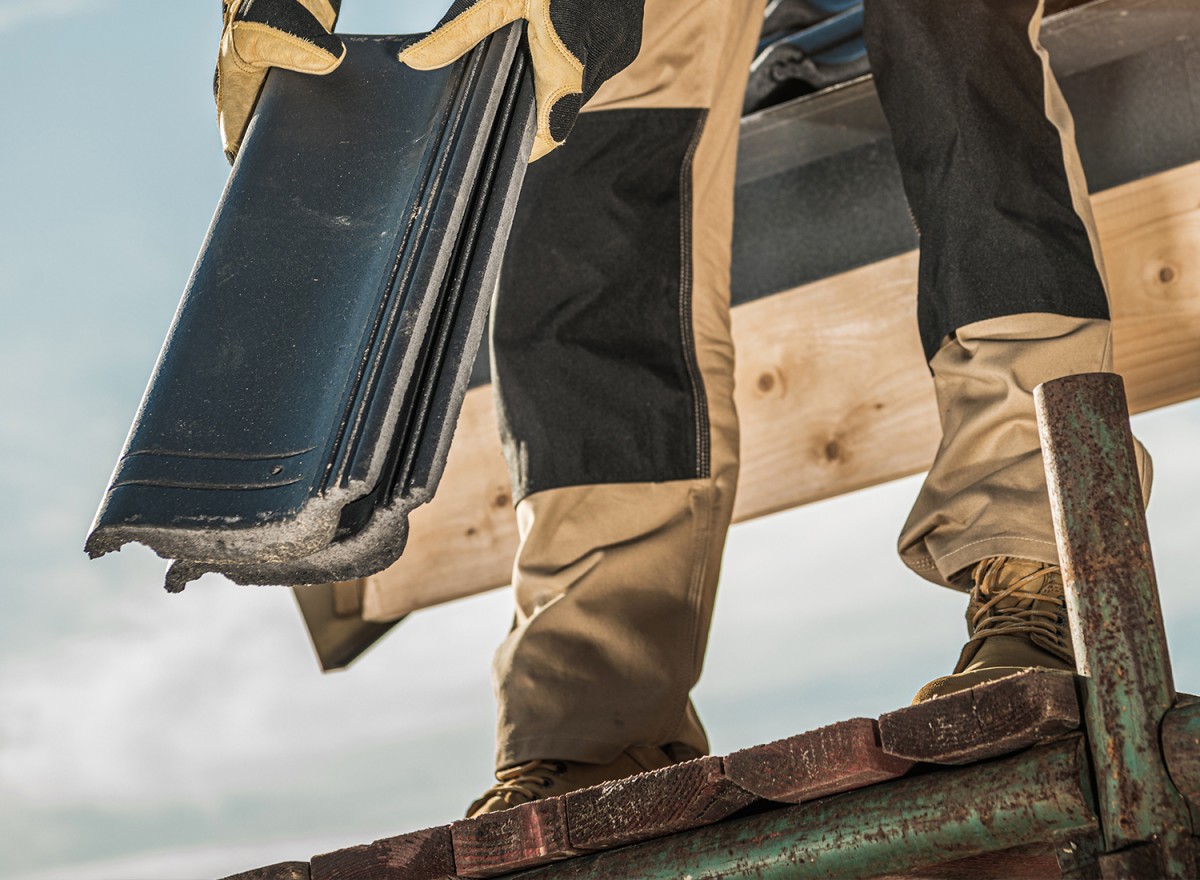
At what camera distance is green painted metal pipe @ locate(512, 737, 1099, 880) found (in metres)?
0.92

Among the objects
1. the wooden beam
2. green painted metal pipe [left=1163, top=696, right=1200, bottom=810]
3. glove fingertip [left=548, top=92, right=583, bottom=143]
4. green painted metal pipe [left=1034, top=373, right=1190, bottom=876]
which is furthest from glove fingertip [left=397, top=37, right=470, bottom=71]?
the wooden beam

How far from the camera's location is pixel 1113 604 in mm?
926

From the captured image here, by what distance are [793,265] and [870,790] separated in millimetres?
1728

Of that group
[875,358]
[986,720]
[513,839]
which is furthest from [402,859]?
[875,358]

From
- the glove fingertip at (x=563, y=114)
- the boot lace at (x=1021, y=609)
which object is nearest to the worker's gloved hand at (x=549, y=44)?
the glove fingertip at (x=563, y=114)

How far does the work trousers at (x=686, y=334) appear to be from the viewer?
4.72 ft

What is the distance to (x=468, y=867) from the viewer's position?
117 cm

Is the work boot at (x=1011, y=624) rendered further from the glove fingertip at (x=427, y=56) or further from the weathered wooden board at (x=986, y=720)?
the glove fingertip at (x=427, y=56)

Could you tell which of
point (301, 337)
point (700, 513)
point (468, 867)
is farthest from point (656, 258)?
point (468, 867)

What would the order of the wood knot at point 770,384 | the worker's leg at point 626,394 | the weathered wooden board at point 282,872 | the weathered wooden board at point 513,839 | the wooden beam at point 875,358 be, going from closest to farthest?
the weathered wooden board at point 513,839 < the weathered wooden board at point 282,872 < the worker's leg at point 626,394 < the wooden beam at point 875,358 < the wood knot at point 770,384

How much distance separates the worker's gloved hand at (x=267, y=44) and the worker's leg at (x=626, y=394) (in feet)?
1.38

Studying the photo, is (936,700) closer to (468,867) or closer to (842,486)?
(468,867)

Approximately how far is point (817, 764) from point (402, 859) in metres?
0.39

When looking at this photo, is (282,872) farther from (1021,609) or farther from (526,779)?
(1021,609)
